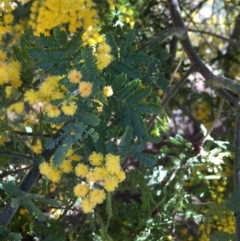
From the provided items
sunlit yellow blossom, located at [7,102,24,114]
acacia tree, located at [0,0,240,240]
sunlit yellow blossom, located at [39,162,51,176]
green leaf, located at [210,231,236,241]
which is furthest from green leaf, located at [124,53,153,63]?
sunlit yellow blossom, located at [7,102,24,114]

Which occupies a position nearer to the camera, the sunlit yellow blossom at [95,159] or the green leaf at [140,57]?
the sunlit yellow blossom at [95,159]

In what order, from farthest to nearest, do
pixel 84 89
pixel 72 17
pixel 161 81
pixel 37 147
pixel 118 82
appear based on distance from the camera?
pixel 72 17, pixel 161 81, pixel 37 147, pixel 118 82, pixel 84 89

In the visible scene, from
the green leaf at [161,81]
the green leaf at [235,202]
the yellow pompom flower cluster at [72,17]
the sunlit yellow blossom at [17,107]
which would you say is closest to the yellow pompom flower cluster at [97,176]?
the green leaf at [235,202]

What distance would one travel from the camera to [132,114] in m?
1.13

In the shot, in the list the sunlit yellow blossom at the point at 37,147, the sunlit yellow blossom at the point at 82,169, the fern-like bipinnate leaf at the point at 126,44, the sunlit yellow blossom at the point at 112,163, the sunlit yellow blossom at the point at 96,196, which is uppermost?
the fern-like bipinnate leaf at the point at 126,44

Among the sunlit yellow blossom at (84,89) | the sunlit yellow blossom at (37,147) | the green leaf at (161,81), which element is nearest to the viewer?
the sunlit yellow blossom at (84,89)

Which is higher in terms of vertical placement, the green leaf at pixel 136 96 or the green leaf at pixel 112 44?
the green leaf at pixel 112 44

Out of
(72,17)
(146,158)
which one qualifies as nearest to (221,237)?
(146,158)

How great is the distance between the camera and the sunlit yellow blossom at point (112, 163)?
3.30 ft

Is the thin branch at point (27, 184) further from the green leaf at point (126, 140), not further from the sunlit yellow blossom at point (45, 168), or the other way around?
the green leaf at point (126, 140)

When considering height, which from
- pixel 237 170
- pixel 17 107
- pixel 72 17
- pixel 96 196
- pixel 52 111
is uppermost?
pixel 17 107

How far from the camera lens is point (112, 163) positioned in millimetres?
1012

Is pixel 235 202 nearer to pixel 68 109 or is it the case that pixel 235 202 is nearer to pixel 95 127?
pixel 95 127

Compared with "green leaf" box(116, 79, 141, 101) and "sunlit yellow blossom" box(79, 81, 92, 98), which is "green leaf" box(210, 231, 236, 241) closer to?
"green leaf" box(116, 79, 141, 101)
